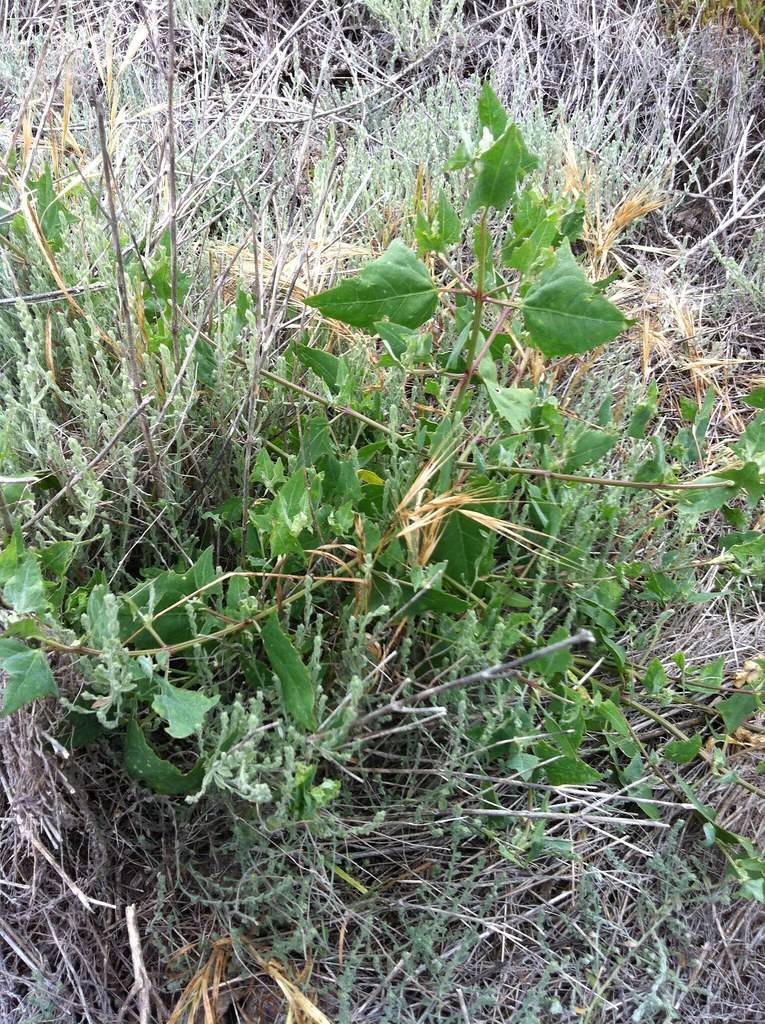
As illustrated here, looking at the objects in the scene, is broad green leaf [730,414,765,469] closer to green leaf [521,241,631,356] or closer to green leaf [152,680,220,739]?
green leaf [521,241,631,356]

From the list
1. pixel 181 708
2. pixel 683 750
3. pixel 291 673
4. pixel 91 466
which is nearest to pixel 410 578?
pixel 291 673

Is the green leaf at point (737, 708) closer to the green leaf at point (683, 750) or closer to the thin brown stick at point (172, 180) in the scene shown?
the green leaf at point (683, 750)

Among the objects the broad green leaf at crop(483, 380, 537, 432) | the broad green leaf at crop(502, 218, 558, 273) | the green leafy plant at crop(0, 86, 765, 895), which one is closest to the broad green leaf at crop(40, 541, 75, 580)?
the green leafy plant at crop(0, 86, 765, 895)

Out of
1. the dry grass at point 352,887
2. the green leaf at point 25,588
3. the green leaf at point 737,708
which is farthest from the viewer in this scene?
the green leaf at point 737,708

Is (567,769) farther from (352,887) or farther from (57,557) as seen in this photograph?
(57,557)

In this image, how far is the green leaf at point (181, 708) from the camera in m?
1.05

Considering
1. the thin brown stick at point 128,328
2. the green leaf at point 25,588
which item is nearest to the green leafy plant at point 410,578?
the green leaf at point 25,588

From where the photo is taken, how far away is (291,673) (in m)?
1.11

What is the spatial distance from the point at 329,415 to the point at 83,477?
0.50m

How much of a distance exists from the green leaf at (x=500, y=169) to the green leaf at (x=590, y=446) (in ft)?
1.37

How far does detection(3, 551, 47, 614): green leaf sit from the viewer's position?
994 millimetres

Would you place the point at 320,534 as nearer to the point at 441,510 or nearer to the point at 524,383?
the point at 441,510

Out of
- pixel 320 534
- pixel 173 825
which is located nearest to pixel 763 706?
pixel 320 534

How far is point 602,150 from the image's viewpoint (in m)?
2.31
